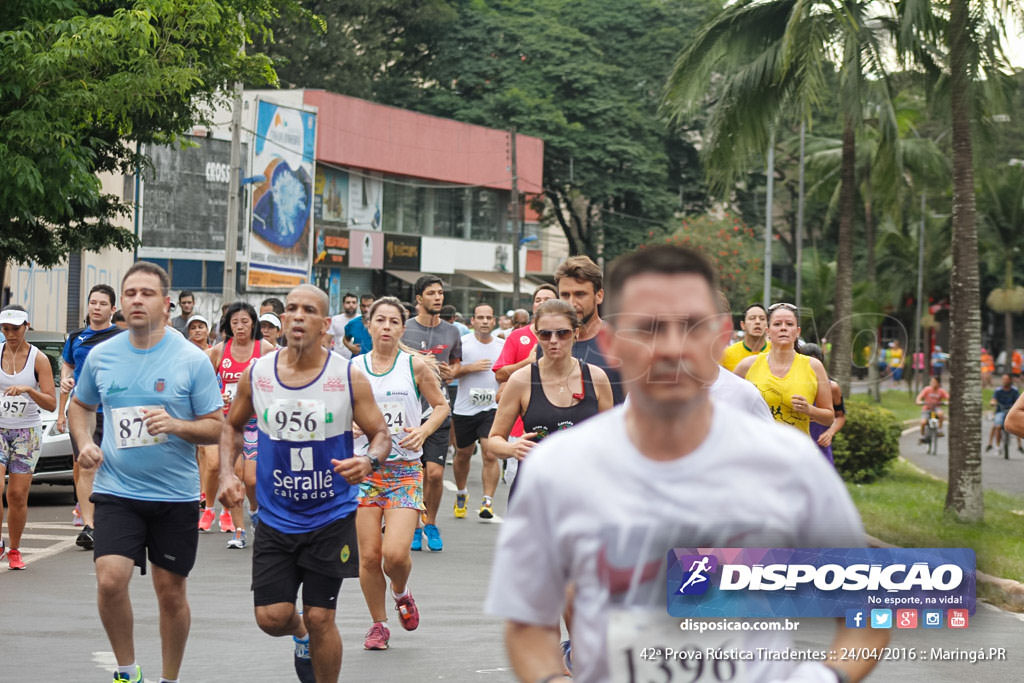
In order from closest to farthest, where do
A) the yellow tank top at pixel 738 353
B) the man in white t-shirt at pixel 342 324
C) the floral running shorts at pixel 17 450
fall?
the yellow tank top at pixel 738 353 < the floral running shorts at pixel 17 450 < the man in white t-shirt at pixel 342 324

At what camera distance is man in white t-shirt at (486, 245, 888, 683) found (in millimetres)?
2453

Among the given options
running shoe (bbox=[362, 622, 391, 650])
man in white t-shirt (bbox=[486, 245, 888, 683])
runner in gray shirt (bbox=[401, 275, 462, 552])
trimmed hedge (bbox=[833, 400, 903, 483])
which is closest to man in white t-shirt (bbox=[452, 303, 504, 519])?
runner in gray shirt (bbox=[401, 275, 462, 552])

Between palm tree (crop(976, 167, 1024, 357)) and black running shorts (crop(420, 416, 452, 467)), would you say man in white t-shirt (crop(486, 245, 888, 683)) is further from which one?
palm tree (crop(976, 167, 1024, 357))

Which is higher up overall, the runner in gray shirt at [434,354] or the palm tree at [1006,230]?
the palm tree at [1006,230]

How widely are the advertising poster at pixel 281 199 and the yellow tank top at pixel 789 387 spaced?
3121 centimetres

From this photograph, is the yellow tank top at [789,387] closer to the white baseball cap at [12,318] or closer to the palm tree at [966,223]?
the palm tree at [966,223]

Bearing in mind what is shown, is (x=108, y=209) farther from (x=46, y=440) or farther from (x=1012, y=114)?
(x=1012, y=114)

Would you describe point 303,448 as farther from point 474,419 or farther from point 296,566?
point 474,419

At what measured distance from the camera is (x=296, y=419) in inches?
238

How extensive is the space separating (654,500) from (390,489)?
5.37 meters

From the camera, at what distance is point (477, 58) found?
5256cm

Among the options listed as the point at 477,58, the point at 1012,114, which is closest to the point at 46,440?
the point at 1012,114

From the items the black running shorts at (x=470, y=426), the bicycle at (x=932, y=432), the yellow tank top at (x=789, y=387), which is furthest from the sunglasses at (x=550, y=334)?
the bicycle at (x=932, y=432)

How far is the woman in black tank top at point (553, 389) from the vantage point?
6504 millimetres
